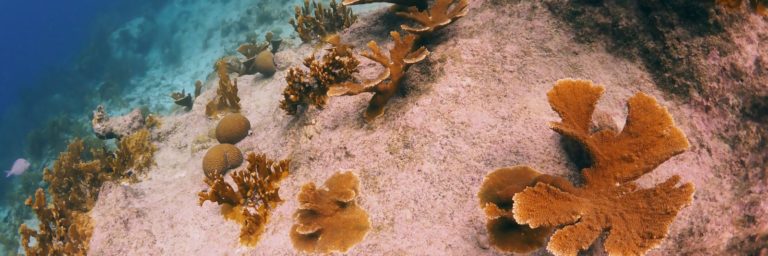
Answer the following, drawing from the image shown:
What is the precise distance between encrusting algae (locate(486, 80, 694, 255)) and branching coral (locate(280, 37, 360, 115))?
2665mm

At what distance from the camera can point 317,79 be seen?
16.9 feet

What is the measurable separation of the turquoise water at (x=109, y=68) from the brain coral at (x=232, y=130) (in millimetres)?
10716

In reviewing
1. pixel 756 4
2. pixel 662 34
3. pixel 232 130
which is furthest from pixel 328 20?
pixel 756 4

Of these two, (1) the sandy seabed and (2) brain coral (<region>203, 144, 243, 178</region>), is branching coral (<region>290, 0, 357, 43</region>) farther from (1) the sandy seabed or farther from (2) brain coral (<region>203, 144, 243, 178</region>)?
(2) brain coral (<region>203, 144, 243, 178</region>)

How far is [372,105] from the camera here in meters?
4.66

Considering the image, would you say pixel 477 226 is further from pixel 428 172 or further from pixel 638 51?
pixel 638 51

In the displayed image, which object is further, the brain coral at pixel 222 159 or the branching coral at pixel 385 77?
the brain coral at pixel 222 159

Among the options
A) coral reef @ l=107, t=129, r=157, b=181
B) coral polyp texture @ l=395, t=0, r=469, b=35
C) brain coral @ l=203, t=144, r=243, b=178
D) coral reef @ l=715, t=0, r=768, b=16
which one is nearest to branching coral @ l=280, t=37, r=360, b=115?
coral polyp texture @ l=395, t=0, r=469, b=35

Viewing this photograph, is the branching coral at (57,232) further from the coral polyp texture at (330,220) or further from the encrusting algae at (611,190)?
the encrusting algae at (611,190)

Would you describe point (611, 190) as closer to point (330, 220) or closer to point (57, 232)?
point (330, 220)

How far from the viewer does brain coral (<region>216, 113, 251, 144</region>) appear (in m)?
6.62

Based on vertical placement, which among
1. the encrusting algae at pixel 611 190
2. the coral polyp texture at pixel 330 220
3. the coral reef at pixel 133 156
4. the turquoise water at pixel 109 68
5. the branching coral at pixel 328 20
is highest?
the encrusting algae at pixel 611 190

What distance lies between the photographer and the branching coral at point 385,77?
170 inches

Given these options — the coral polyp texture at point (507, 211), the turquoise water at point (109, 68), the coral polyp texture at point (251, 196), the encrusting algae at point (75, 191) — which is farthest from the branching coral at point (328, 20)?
the turquoise water at point (109, 68)
